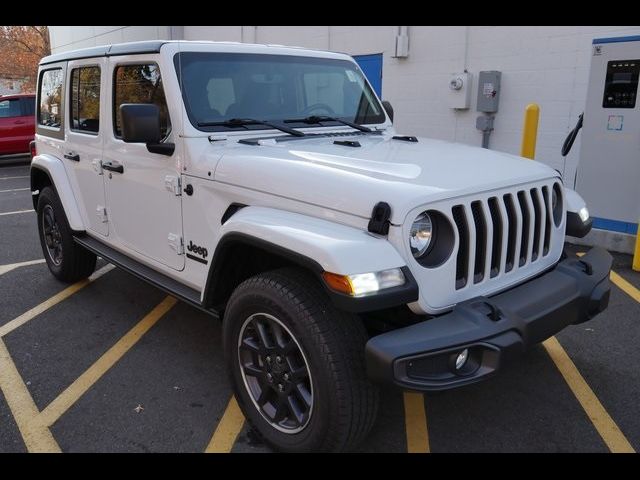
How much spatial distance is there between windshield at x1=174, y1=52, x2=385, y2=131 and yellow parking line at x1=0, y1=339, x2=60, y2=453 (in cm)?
186

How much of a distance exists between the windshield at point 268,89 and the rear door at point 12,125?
40.9ft

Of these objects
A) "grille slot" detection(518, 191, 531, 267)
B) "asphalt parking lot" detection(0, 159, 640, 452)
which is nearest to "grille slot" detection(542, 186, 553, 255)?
"grille slot" detection(518, 191, 531, 267)

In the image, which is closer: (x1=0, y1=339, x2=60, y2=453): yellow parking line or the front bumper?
the front bumper

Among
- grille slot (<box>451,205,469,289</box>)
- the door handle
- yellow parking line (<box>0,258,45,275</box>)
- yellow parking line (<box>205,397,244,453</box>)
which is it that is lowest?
yellow parking line (<box>0,258,45,275</box>)

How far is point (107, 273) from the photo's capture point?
18.2 feet

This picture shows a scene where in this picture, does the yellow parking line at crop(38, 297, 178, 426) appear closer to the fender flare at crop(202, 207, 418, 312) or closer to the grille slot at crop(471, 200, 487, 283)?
the fender flare at crop(202, 207, 418, 312)

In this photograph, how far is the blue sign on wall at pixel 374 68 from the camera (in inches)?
385

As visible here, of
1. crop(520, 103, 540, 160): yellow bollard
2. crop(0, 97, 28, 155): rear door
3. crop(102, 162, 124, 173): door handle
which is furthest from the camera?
crop(0, 97, 28, 155): rear door

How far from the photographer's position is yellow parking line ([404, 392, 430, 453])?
2.87 meters

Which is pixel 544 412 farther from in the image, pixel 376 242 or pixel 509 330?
pixel 376 242

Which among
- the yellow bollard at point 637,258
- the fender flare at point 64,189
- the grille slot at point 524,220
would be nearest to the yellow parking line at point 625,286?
the yellow bollard at point 637,258

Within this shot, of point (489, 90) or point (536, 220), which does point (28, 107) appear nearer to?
point (489, 90)
